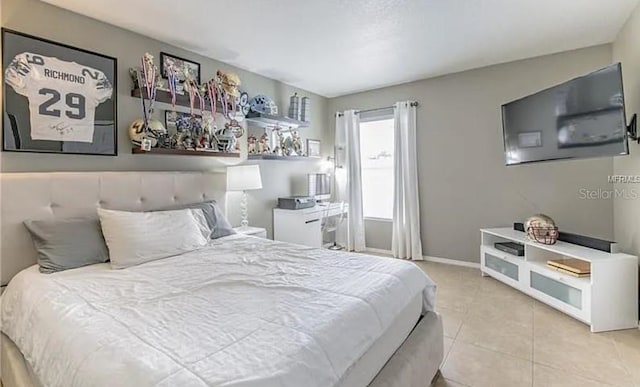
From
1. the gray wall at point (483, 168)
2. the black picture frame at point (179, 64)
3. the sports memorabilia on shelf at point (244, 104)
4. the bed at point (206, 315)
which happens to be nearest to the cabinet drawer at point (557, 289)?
the gray wall at point (483, 168)

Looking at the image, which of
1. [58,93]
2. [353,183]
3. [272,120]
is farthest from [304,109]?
[58,93]

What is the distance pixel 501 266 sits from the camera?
341 cm

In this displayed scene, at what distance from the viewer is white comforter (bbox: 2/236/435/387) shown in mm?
972

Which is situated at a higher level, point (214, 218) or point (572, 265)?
point (214, 218)

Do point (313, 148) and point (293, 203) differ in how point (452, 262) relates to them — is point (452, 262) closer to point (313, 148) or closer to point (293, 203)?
point (293, 203)

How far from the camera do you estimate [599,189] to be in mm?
3311

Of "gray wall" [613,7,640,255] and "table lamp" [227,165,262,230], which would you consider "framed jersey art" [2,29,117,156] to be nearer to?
"table lamp" [227,165,262,230]

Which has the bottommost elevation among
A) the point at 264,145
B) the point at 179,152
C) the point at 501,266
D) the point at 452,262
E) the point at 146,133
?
the point at 452,262

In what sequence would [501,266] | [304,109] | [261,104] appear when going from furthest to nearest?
1. [304,109]
2. [261,104]
3. [501,266]

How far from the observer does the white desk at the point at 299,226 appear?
403cm

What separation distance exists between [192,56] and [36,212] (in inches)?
77.7

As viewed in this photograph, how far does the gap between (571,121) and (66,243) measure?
4.00 metres

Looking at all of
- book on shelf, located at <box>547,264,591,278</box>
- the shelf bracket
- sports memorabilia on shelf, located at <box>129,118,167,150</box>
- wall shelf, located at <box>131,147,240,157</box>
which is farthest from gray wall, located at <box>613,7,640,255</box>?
sports memorabilia on shelf, located at <box>129,118,167,150</box>

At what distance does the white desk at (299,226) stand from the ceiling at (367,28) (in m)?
1.76
